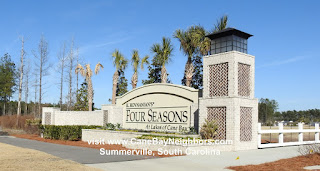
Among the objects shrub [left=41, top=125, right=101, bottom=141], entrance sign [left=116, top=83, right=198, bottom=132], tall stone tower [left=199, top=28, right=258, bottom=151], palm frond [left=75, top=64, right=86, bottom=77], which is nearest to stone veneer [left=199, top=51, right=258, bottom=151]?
tall stone tower [left=199, top=28, right=258, bottom=151]

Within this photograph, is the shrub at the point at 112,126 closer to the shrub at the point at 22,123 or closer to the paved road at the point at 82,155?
the paved road at the point at 82,155

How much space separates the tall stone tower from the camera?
61.4 feet

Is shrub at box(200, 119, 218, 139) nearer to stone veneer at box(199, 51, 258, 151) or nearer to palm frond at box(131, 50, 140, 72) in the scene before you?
stone veneer at box(199, 51, 258, 151)

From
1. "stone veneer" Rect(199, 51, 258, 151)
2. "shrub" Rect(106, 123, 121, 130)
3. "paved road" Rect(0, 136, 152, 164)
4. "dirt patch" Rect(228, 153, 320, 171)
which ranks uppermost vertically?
"stone veneer" Rect(199, 51, 258, 151)

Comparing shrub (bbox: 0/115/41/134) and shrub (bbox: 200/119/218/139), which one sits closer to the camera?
shrub (bbox: 200/119/218/139)

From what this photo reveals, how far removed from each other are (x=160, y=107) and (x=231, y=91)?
7247 millimetres

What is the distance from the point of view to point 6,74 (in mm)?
65375

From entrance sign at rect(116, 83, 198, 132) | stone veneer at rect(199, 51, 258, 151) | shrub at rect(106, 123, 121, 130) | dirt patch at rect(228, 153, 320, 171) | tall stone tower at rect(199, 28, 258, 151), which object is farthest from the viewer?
shrub at rect(106, 123, 121, 130)

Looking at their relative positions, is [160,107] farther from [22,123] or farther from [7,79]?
[7,79]

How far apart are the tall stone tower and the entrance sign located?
2.23 metres

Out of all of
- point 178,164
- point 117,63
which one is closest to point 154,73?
point 117,63

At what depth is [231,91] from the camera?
19016 millimetres

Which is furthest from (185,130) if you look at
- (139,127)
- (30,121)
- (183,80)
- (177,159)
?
(30,121)

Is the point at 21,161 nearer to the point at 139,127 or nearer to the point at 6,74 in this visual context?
the point at 139,127
